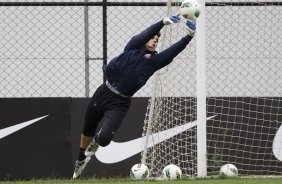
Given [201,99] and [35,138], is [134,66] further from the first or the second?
[35,138]

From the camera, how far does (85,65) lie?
13992 mm

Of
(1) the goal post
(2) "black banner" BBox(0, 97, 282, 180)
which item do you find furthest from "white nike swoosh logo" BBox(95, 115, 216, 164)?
(1) the goal post

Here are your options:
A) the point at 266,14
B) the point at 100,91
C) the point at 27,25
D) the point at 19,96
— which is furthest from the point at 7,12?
the point at 266,14

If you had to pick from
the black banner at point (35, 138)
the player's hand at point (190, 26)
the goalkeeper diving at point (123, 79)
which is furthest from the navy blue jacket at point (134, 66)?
the black banner at point (35, 138)

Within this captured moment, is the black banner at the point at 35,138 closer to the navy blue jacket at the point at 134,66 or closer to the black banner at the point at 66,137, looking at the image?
the black banner at the point at 66,137

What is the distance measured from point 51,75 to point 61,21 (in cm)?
89

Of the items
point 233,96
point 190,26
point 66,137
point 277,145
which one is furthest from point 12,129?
point 277,145

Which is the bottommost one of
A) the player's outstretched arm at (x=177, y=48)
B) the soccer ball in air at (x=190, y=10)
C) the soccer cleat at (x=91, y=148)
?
the soccer cleat at (x=91, y=148)

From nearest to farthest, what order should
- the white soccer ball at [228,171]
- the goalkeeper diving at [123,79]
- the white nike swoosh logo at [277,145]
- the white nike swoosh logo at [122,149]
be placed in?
1. the goalkeeper diving at [123,79]
2. the white soccer ball at [228,171]
3. the white nike swoosh logo at [122,149]
4. the white nike swoosh logo at [277,145]

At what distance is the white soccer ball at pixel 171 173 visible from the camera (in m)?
13.0

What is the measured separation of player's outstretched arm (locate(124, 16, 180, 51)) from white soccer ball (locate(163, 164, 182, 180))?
78.0 inches

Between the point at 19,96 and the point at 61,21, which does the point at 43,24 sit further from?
the point at 19,96

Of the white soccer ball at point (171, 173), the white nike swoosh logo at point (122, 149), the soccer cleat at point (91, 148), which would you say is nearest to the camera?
the soccer cleat at point (91, 148)

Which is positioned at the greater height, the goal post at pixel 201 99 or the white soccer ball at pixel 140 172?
the goal post at pixel 201 99
